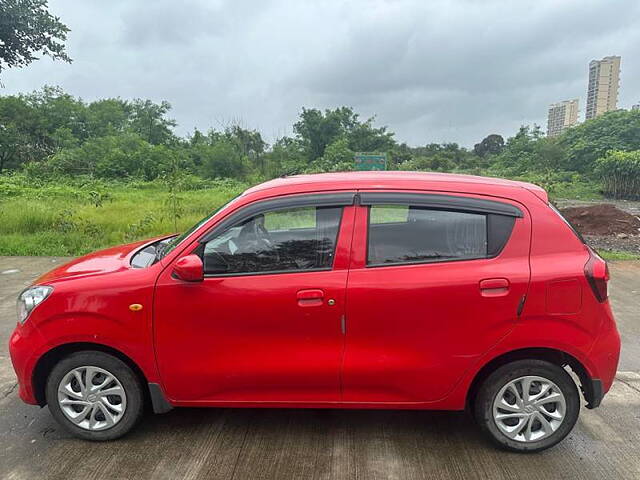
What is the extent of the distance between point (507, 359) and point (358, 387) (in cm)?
94

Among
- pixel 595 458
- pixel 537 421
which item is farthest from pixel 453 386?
pixel 595 458

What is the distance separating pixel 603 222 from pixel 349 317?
39.0 ft

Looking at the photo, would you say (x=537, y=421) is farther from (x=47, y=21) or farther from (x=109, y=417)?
(x=47, y=21)

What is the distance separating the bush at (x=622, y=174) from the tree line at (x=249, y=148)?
4.19 m

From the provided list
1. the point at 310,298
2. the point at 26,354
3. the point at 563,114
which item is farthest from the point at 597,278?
the point at 563,114

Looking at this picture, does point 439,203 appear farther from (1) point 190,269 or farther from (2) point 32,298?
(2) point 32,298

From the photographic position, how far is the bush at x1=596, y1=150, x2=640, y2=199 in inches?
843

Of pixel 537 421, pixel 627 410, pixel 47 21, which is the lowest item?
pixel 627 410


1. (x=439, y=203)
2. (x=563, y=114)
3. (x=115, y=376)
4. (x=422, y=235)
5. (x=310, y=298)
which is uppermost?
(x=563, y=114)

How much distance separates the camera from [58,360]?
9.95 ft

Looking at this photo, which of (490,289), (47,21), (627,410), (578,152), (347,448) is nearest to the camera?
(490,289)

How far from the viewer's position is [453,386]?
9.46ft

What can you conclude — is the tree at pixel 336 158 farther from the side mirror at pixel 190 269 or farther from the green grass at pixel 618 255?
the side mirror at pixel 190 269

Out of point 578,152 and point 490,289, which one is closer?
point 490,289
